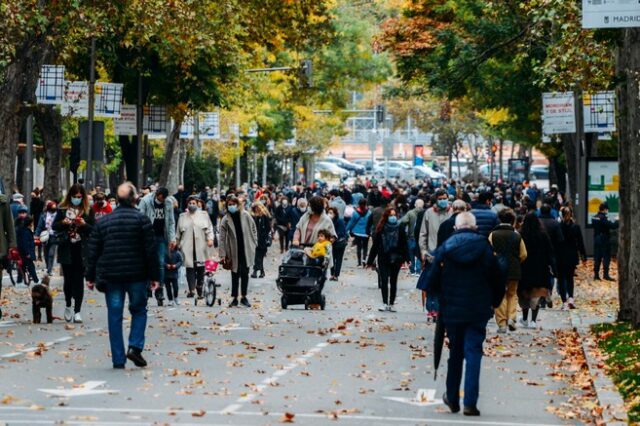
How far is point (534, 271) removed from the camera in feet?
74.6

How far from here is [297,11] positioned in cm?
3872

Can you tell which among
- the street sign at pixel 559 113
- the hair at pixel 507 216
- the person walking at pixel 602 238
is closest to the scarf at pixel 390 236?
the hair at pixel 507 216

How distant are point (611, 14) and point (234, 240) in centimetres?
916

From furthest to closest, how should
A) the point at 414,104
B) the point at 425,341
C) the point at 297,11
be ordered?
the point at 414,104
the point at 297,11
the point at 425,341

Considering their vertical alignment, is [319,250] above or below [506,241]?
below

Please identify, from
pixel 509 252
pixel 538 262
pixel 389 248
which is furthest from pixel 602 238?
pixel 509 252

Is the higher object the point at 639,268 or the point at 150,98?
the point at 150,98

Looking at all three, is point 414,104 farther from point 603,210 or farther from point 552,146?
point 603,210

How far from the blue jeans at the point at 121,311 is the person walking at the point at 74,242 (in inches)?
202

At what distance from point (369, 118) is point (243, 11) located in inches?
4539

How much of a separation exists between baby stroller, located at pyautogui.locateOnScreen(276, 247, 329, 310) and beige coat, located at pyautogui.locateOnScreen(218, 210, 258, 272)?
0.59 m

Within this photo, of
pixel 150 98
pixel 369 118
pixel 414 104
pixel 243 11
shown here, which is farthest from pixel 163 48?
pixel 369 118

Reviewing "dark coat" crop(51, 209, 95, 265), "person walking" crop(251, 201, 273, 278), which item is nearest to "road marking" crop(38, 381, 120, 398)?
"dark coat" crop(51, 209, 95, 265)

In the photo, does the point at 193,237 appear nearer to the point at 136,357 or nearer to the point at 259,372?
the point at 136,357
